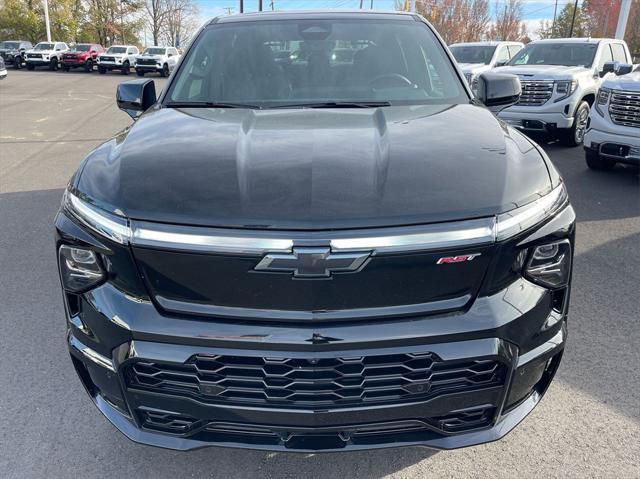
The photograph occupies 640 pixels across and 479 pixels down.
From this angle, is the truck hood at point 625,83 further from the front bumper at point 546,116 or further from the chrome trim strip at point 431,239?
the chrome trim strip at point 431,239

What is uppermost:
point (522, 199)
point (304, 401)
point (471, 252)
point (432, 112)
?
point (432, 112)

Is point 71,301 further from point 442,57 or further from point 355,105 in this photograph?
point 442,57

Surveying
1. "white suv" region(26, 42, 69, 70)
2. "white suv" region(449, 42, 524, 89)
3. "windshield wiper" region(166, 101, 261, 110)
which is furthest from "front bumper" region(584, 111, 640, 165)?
"white suv" region(26, 42, 69, 70)

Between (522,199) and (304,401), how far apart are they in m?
1.00

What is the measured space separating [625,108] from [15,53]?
38484 millimetres

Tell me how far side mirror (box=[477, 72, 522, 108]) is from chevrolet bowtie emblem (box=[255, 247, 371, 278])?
2155 millimetres

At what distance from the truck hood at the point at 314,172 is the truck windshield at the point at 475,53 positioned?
12.9 metres

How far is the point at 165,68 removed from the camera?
1286 inches

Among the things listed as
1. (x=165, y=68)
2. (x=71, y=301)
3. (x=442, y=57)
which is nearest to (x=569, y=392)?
(x=442, y=57)

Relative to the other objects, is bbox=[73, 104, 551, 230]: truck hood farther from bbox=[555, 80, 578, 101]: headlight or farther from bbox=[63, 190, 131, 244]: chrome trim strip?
bbox=[555, 80, 578, 101]: headlight

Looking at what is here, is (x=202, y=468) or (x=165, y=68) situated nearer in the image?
(x=202, y=468)

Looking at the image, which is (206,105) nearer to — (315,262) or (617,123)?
(315,262)

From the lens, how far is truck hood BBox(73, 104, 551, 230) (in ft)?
5.87

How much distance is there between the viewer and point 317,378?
1787mm
